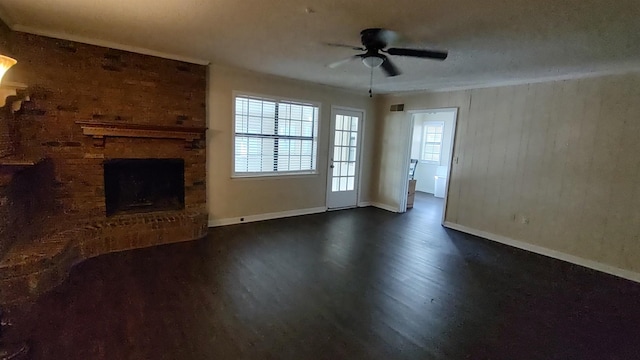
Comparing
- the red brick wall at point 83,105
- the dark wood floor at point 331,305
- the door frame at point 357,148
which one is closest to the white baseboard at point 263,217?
the door frame at point 357,148

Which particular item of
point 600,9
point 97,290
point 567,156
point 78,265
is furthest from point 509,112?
point 78,265

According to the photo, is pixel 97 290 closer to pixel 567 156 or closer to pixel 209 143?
pixel 209 143

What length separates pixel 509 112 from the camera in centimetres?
469

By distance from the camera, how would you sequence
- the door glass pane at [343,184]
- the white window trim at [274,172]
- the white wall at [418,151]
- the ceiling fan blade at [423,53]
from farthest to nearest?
the white wall at [418,151] < the door glass pane at [343,184] < the white window trim at [274,172] < the ceiling fan blade at [423,53]

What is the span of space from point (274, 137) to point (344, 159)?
1745 mm

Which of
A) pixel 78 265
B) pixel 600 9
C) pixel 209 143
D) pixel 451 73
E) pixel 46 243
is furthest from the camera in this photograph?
pixel 209 143

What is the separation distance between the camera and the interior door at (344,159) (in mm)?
6184

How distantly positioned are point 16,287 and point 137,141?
1952 millimetres

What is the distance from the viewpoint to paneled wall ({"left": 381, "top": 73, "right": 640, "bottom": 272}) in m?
3.72

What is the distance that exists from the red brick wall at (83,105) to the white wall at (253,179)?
18.5 inches

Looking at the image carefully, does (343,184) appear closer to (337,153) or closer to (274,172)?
(337,153)

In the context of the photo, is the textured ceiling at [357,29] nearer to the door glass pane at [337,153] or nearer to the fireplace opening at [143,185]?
the fireplace opening at [143,185]

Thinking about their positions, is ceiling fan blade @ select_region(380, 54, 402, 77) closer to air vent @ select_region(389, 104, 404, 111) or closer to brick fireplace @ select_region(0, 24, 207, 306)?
brick fireplace @ select_region(0, 24, 207, 306)

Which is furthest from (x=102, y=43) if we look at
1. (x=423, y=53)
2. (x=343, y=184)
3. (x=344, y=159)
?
(x=343, y=184)
